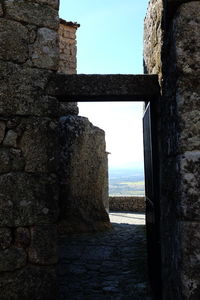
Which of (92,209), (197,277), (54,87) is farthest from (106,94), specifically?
(92,209)

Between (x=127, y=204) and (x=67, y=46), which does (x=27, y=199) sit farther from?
(x=127, y=204)

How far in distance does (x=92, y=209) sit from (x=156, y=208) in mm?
3986

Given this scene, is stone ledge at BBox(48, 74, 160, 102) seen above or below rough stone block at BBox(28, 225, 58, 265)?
above

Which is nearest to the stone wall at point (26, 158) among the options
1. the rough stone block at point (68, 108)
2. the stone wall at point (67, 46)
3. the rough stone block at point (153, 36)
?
the rough stone block at point (153, 36)

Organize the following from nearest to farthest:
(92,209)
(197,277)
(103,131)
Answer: (197,277) → (92,209) → (103,131)

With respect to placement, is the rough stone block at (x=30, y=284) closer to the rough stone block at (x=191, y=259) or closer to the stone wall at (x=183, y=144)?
the stone wall at (x=183, y=144)

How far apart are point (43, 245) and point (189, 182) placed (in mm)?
1466

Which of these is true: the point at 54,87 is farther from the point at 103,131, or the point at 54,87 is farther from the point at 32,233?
the point at 103,131

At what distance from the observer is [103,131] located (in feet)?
24.1

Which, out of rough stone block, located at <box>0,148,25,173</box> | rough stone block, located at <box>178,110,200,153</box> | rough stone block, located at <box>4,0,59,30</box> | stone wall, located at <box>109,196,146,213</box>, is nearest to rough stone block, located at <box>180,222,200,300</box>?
rough stone block, located at <box>178,110,200,153</box>

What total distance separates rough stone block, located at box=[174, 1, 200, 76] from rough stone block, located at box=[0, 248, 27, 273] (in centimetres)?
195

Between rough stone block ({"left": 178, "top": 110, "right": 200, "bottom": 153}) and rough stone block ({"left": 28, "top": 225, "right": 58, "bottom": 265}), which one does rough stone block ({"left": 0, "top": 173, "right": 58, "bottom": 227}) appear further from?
rough stone block ({"left": 178, "top": 110, "right": 200, "bottom": 153})

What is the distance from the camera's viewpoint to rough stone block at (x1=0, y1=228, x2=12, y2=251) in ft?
8.92

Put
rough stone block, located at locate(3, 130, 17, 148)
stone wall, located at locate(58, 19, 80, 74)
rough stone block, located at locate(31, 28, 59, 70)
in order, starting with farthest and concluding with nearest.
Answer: stone wall, located at locate(58, 19, 80, 74) → rough stone block, located at locate(31, 28, 59, 70) → rough stone block, located at locate(3, 130, 17, 148)
